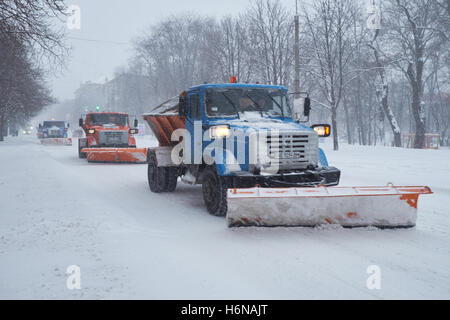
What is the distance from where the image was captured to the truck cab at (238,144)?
6.11 metres

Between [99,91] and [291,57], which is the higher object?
[99,91]

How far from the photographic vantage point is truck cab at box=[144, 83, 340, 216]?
240 inches

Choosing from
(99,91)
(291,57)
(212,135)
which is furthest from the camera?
(99,91)

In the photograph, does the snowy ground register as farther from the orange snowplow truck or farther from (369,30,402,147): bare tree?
(369,30,402,147): bare tree

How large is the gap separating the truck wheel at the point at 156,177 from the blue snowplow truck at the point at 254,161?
0.02 m

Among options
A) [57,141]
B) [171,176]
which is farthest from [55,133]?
[171,176]

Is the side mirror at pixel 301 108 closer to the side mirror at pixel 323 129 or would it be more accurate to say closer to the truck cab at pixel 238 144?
the truck cab at pixel 238 144

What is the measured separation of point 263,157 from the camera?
6.12 meters

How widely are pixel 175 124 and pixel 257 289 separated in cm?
545

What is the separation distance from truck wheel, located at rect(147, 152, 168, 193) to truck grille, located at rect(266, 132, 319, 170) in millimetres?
3436

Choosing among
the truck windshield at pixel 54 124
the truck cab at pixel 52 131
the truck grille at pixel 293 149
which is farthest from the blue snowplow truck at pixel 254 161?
the truck windshield at pixel 54 124

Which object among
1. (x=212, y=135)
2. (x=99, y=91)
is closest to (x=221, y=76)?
(x=212, y=135)

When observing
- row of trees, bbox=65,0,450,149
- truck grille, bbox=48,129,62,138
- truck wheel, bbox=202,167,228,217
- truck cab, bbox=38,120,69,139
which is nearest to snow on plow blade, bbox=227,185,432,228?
truck wheel, bbox=202,167,228,217

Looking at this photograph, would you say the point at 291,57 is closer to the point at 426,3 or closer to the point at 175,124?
the point at 426,3
